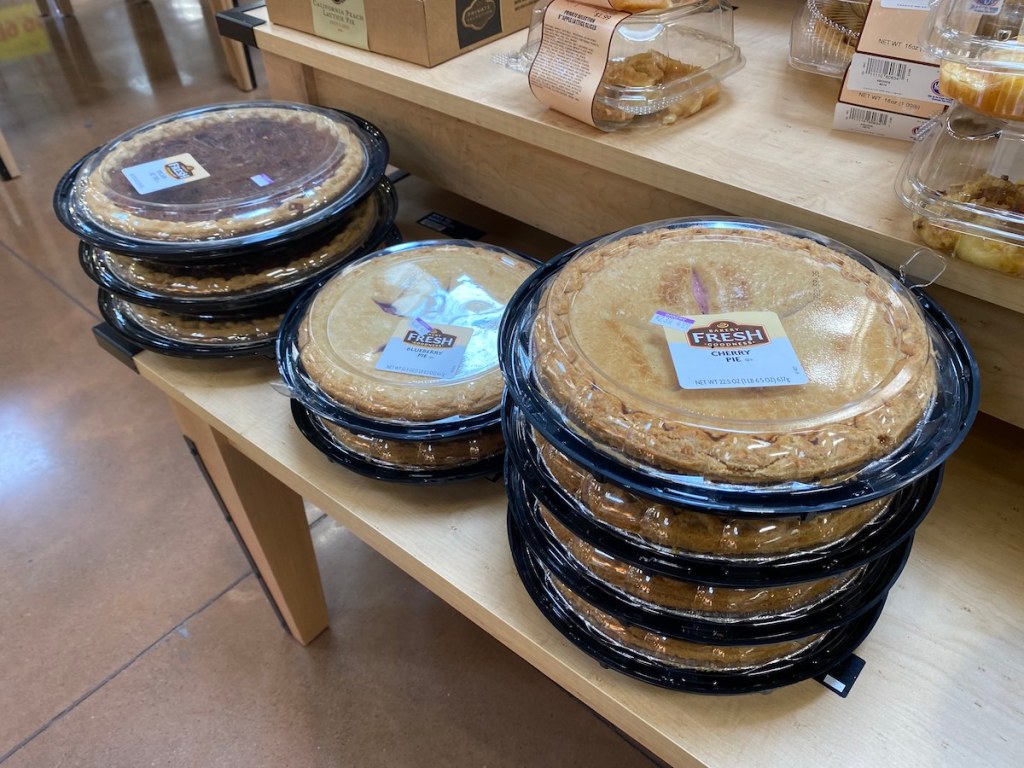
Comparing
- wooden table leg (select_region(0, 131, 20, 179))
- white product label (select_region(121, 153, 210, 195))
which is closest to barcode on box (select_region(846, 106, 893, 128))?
white product label (select_region(121, 153, 210, 195))

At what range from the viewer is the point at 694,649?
69cm

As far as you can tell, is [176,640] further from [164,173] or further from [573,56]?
[573,56]

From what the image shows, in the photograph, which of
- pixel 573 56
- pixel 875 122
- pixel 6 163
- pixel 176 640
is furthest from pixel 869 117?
pixel 6 163

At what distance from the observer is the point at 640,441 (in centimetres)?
59

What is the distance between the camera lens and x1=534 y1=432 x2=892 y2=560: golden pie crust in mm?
613

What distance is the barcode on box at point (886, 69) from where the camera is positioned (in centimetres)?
88

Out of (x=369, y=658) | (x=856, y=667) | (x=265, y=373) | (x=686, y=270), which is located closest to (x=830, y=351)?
(x=686, y=270)

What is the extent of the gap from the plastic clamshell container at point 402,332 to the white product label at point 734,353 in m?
0.29

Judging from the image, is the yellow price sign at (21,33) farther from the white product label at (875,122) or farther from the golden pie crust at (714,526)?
the golden pie crust at (714,526)

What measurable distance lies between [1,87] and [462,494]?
4046 mm

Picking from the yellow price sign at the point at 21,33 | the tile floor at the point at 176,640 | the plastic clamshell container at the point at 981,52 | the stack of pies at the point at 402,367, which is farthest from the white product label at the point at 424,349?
the yellow price sign at the point at 21,33

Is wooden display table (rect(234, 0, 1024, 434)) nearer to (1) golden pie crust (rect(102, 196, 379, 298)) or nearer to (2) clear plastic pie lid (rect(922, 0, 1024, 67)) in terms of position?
(2) clear plastic pie lid (rect(922, 0, 1024, 67))

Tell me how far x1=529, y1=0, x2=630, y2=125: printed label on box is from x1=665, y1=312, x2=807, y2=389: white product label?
41 centimetres

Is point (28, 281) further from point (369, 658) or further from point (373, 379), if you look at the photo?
point (373, 379)
